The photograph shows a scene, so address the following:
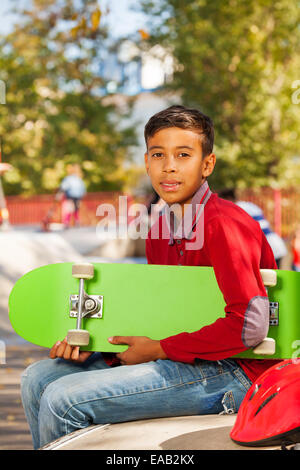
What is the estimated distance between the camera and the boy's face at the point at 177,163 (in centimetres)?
221

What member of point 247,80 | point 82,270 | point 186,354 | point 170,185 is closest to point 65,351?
point 82,270

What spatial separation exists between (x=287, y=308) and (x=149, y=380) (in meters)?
0.48

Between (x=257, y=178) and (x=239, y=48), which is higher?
(x=239, y=48)

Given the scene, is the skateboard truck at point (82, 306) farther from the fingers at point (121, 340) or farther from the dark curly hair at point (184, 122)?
the dark curly hair at point (184, 122)

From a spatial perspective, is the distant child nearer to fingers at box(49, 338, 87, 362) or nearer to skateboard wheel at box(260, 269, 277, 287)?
fingers at box(49, 338, 87, 362)

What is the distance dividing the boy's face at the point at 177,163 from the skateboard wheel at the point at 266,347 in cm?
57

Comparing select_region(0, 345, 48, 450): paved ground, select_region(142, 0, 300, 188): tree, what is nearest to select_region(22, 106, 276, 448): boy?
select_region(0, 345, 48, 450): paved ground

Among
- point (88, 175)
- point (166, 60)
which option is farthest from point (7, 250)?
point (88, 175)

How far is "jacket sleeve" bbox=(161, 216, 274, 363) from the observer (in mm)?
1908

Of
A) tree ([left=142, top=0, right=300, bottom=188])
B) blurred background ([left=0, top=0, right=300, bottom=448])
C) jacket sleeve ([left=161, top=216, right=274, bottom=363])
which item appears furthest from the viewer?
tree ([left=142, top=0, right=300, bottom=188])

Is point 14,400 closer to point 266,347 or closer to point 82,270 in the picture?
point 82,270

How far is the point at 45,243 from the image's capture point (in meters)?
11.7

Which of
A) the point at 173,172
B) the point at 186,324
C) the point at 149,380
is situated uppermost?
the point at 173,172

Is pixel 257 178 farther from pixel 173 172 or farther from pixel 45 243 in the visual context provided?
pixel 173 172
